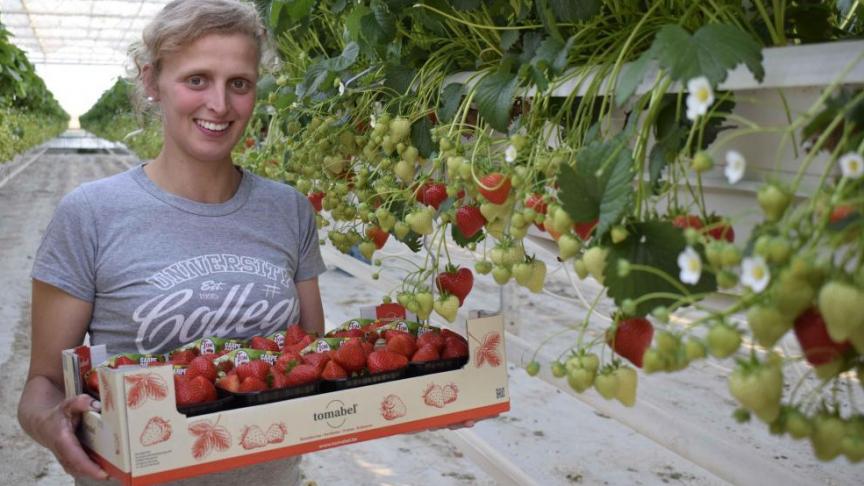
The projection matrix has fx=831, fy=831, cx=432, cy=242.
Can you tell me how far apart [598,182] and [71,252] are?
41.1 inches

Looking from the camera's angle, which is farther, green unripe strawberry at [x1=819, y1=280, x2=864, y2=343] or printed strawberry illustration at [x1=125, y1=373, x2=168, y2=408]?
printed strawberry illustration at [x1=125, y1=373, x2=168, y2=408]

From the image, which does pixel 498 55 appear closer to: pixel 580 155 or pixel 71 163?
pixel 580 155

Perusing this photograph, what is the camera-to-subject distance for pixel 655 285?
708 millimetres

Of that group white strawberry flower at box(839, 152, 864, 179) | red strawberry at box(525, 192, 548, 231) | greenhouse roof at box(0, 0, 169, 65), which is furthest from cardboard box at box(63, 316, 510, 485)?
greenhouse roof at box(0, 0, 169, 65)

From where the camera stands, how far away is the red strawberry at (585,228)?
78 cm

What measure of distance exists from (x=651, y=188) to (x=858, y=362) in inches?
11.3

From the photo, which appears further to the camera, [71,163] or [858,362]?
[71,163]

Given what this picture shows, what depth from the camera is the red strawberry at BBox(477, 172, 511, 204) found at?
3.10ft

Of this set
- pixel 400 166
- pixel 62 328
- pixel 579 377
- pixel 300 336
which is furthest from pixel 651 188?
pixel 62 328

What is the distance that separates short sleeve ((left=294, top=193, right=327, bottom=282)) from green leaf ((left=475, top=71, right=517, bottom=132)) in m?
0.72

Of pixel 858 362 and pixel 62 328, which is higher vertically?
pixel 858 362

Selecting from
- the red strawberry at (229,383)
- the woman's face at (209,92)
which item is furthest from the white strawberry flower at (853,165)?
the woman's face at (209,92)

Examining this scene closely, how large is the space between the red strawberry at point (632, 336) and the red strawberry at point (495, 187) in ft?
0.78

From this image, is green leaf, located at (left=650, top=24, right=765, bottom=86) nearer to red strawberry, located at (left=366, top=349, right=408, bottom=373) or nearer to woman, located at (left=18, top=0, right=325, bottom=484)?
red strawberry, located at (left=366, top=349, right=408, bottom=373)
